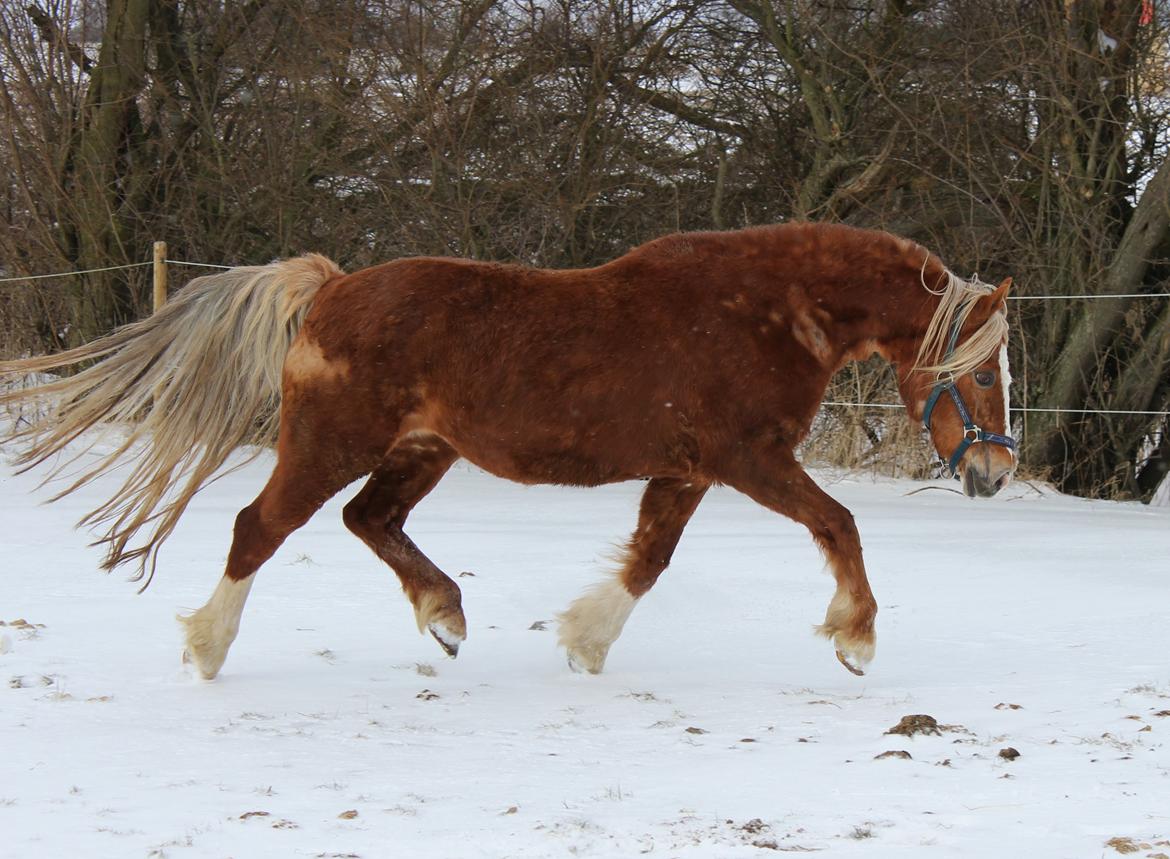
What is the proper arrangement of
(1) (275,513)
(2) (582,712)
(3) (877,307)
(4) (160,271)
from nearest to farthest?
(2) (582,712)
(1) (275,513)
(3) (877,307)
(4) (160,271)

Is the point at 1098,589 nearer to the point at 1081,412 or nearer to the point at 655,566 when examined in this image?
the point at 655,566

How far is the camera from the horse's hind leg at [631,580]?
464cm

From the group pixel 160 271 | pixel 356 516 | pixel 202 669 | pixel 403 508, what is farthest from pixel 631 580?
pixel 160 271

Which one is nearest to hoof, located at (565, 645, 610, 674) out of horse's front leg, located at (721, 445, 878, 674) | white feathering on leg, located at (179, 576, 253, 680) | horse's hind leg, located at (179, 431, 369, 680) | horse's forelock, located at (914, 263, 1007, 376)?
horse's front leg, located at (721, 445, 878, 674)

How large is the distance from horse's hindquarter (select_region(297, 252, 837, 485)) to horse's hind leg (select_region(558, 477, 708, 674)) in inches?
11.2

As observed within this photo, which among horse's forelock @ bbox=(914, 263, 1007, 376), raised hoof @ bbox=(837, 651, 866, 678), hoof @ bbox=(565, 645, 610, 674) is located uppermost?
horse's forelock @ bbox=(914, 263, 1007, 376)

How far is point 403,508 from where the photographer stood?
4949 millimetres

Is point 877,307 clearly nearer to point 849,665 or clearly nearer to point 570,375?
point 570,375

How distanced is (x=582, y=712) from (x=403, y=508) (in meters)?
1.26

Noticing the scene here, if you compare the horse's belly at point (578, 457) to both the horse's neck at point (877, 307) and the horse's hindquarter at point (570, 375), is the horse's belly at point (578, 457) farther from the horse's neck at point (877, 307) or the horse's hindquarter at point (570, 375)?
the horse's neck at point (877, 307)

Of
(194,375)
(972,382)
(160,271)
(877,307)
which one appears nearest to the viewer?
(972,382)

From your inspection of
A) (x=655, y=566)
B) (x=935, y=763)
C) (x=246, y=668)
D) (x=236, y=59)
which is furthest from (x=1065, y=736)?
(x=236, y=59)

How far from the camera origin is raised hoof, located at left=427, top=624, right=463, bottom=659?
460cm

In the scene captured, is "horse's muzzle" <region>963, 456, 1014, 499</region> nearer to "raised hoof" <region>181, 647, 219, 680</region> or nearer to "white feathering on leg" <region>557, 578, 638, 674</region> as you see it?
"white feathering on leg" <region>557, 578, 638, 674</region>
